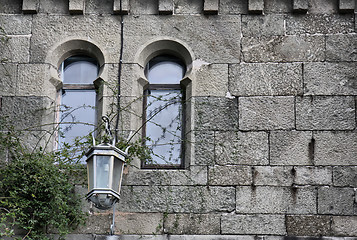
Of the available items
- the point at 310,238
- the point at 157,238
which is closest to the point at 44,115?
the point at 157,238

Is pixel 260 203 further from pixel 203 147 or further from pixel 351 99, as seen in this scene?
pixel 351 99

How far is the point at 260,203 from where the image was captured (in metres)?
8.24

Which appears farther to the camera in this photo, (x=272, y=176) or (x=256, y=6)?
(x=256, y=6)

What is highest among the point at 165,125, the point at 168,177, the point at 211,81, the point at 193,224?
the point at 211,81

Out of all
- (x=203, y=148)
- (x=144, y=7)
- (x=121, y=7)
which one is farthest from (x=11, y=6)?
(x=203, y=148)

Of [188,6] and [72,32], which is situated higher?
[188,6]

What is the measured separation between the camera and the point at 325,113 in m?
8.52

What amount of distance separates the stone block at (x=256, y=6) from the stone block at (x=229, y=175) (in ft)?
5.60

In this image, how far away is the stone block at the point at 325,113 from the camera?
27.8ft

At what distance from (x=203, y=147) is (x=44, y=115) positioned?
1685 mm

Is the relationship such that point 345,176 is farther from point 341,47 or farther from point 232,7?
point 232,7

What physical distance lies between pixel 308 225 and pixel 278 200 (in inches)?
14.8

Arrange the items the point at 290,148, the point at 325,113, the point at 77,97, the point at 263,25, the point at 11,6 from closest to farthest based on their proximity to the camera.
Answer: the point at 290,148 → the point at 325,113 → the point at 263,25 → the point at 77,97 → the point at 11,6

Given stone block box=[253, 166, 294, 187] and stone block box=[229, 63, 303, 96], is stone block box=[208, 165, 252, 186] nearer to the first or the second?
stone block box=[253, 166, 294, 187]
